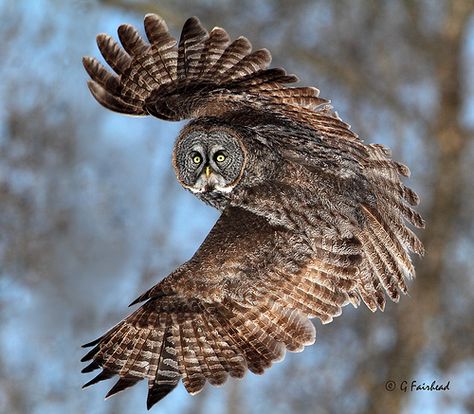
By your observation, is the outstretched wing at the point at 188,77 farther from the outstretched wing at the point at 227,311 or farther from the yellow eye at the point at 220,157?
the outstretched wing at the point at 227,311

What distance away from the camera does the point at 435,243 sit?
40.7ft

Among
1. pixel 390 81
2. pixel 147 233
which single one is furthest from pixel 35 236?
pixel 390 81

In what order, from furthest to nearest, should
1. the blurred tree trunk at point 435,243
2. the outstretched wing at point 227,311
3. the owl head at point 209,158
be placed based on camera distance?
the blurred tree trunk at point 435,243 < the owl head at point 209,158 < the outstretched wing at point 227,311

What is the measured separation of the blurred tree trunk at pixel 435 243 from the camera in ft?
40.3

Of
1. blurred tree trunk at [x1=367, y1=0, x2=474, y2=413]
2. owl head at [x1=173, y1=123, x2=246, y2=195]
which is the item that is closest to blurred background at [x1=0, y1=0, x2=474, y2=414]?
blurred tree trunk at [x1=367, y1=0, x2=474, y2=413]

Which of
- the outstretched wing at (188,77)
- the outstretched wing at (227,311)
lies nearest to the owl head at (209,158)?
the outstretched wing at (188,77)

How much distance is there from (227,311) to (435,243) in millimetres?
7543

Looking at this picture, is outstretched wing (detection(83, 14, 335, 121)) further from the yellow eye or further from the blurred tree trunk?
the blurred tree trunk

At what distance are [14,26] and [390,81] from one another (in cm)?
484

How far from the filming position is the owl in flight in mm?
5055

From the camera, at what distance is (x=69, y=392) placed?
1384 centimetres

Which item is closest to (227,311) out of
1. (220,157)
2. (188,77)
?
(220,157)

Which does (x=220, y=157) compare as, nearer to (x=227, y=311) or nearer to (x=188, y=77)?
(x=188, y=77)

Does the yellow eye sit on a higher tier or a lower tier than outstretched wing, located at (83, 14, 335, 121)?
lower
